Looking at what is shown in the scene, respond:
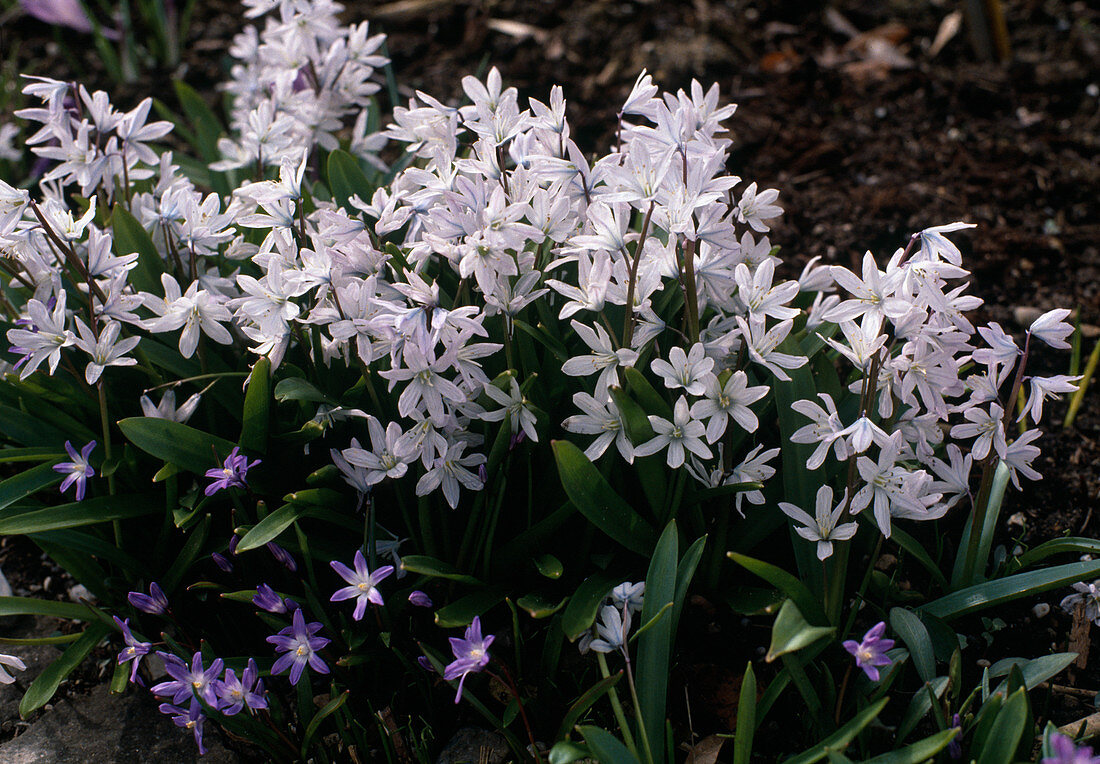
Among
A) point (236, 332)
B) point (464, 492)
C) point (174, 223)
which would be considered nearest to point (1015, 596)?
point (464, 492)

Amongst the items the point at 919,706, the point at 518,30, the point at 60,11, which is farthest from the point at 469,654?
the point at 518,30

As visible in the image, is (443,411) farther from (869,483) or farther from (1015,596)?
(1015,596)

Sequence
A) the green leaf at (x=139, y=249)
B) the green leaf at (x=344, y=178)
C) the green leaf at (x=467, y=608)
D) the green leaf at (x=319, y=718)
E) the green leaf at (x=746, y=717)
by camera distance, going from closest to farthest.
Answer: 1. the green leaf at (x=746, y=717)
2. the green leaf at (x=319, y=718)
3. the green leaf at (x=467, y=608)
4. the green leaf at (x=139, y=249)
5. the green leaf at (x=344, y=178)

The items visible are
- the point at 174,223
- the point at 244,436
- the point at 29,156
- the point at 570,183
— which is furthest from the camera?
the point at 29,156

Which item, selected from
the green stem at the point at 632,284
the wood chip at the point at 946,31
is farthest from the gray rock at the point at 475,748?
the wood chip at the point at 946,31

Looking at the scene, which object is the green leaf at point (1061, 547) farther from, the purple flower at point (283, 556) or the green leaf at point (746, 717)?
the purple flower at point (283, 556)

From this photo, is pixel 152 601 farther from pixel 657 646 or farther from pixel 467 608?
pixel 657 646
